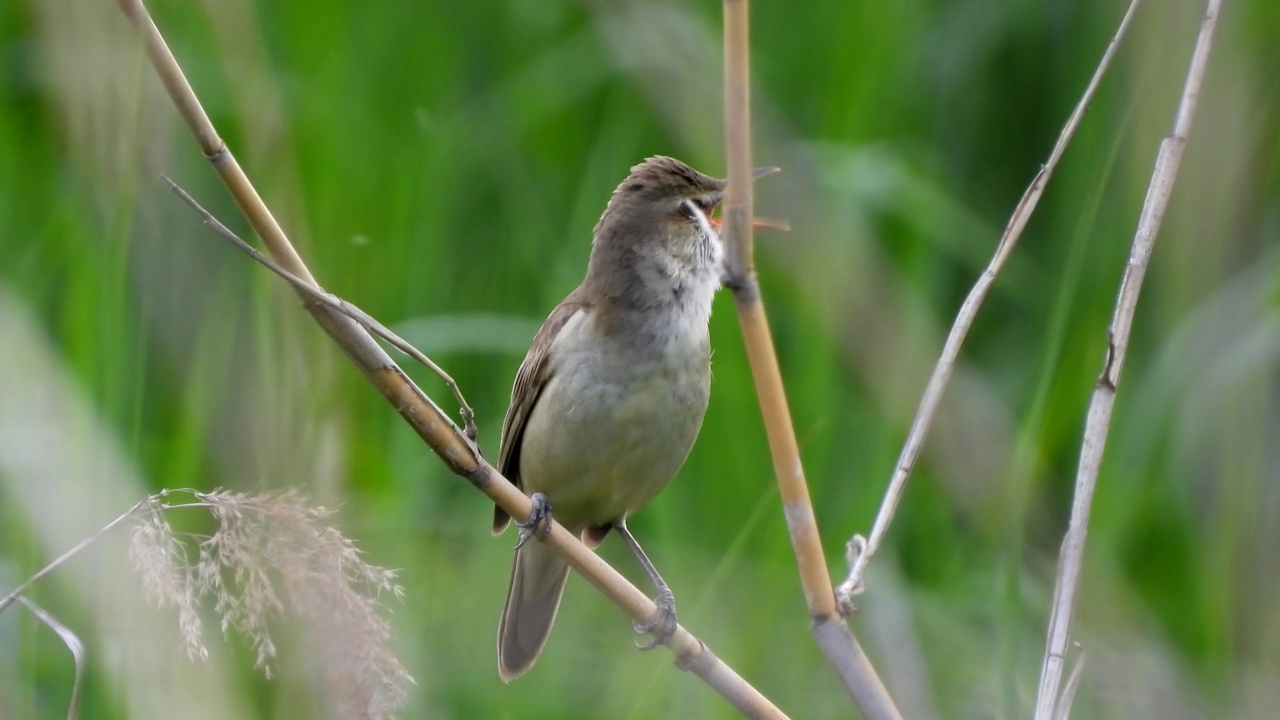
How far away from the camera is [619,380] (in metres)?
2.66

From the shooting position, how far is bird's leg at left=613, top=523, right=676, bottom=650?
2.22 meters

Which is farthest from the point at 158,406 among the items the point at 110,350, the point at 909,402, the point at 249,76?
the point at 909,402

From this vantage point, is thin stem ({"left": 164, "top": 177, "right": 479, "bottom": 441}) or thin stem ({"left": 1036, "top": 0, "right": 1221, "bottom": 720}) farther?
thin stem ({"left": 1036, "top": 0, "right": 1221, "bottom": 720})

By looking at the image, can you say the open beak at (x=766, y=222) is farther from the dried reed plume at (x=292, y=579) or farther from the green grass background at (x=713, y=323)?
the dried reed plume at (x=292, y=579)

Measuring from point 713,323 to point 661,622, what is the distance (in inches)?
47.0

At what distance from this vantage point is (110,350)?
2.22 m

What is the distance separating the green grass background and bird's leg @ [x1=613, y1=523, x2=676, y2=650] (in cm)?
8

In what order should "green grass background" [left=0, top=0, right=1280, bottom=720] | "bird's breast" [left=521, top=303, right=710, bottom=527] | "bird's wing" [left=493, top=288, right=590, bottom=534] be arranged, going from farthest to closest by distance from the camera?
"bird's wing" [left=493, top=288, right=590, bottom=534] → "bird's breast" [left=521, top=303, right=710, bottom=527] → "green grass background" [left=0, top=0, right=1280, bottom=720]

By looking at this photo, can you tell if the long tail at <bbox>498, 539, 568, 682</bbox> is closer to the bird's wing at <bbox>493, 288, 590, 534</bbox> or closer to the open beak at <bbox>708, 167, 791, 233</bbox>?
the bird's wing at <bbox>493, 288, 590, 534</bbox>

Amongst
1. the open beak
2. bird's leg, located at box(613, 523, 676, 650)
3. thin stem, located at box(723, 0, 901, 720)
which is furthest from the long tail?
thin stem, located at box(723, 0, 901, 720)

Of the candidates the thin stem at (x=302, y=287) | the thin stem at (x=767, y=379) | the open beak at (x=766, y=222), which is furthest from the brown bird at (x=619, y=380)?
the thin stem at (x=302, y=287)

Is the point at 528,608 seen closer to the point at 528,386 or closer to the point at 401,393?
the point at 528,386

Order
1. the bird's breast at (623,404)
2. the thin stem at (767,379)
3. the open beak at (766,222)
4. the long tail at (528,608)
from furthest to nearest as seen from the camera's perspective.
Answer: the long tail at (528,608)
the bird's breast at (623,404)
the open beak at (766,222)
the thin stem at (767,379)

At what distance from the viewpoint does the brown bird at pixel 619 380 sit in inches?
105
